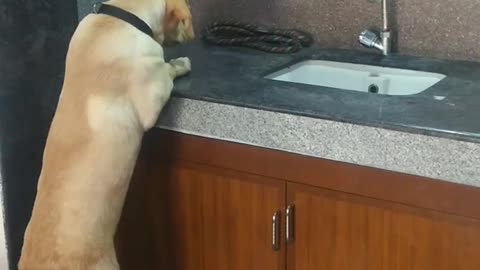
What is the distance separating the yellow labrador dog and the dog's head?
0.14 meters

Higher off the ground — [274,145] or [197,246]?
[274,145]

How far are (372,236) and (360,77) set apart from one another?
54 centimetres

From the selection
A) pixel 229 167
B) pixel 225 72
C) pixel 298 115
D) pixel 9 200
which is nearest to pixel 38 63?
pixel 9 200

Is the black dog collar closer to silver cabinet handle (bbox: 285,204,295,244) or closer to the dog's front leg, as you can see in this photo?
the dog's front leg

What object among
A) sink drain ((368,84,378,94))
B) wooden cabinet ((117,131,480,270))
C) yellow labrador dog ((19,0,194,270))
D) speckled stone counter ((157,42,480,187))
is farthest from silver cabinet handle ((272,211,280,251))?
sink drain ((368,84,378,94))

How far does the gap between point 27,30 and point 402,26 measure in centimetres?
89

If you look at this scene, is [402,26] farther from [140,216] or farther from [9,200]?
[9,200]

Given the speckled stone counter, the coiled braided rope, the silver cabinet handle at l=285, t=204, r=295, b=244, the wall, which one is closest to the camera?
the speckled stone counter

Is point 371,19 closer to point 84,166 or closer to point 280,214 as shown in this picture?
point 280,214

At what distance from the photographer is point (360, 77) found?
188 cm

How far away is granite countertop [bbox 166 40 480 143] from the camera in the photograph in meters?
1.39

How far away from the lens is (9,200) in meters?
1.90

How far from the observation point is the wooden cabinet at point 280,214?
54.6 inches

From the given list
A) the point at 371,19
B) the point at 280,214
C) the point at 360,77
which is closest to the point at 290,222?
the point at 280,214
